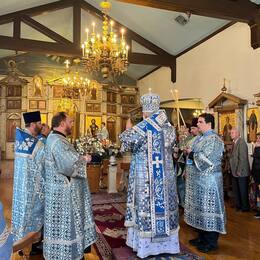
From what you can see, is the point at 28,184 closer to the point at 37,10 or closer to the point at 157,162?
the point at 157,162

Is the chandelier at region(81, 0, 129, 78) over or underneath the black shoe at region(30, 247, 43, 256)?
over

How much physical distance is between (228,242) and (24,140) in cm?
314

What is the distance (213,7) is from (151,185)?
460 centimetres

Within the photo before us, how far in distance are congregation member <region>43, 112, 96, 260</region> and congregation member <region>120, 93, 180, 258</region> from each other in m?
0.61

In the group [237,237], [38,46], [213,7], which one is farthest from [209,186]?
[38,46]

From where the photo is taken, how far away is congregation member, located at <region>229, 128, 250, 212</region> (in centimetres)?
620

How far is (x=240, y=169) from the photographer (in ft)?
20.4

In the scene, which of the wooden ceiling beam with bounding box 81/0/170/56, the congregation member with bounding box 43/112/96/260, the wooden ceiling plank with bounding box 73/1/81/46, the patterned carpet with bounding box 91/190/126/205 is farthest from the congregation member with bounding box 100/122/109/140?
the congregation member with bounding box 43/112/96/260

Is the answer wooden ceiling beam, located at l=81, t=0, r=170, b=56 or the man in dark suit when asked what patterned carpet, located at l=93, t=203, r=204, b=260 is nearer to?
the man in dark suit

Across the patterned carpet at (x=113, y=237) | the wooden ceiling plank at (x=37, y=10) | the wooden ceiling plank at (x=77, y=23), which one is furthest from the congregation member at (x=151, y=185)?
the wooden ceiling plank at (x=37, y=10)

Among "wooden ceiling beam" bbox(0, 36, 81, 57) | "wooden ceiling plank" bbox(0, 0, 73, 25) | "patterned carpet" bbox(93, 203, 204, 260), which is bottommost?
"patterned carpet" bbox(93, 203, 204, 260)

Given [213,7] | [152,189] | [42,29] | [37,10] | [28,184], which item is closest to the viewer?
[152,189]

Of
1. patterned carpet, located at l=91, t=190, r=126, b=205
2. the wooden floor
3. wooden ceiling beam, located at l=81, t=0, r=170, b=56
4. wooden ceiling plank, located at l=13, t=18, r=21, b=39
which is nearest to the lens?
the wooden floor

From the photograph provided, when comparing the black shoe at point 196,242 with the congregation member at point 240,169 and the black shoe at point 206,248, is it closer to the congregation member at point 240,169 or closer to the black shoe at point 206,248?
the black shoe at point 206,248
